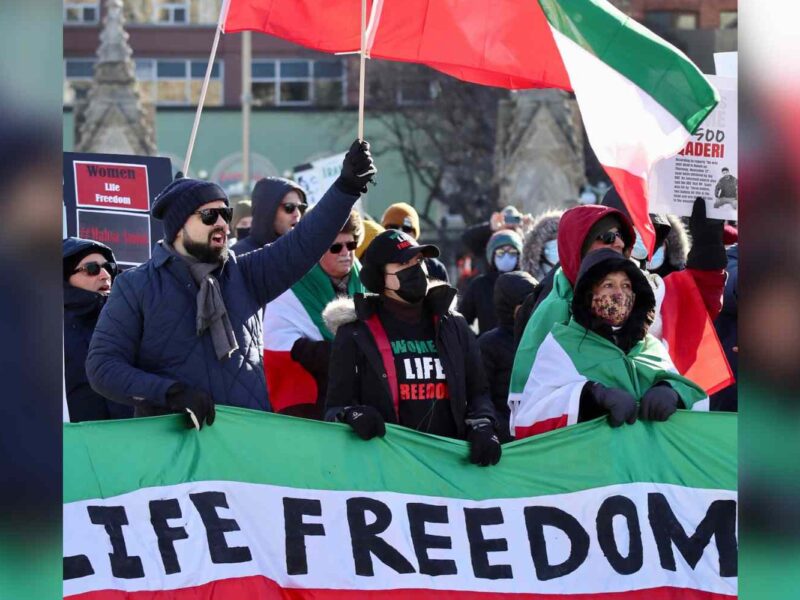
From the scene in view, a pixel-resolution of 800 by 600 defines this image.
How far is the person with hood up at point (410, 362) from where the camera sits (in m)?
5.05

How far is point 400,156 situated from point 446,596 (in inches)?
1939

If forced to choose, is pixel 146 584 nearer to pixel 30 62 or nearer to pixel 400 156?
pixel 30 62

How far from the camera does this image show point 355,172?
5008 mm

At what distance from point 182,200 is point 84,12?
61522mm

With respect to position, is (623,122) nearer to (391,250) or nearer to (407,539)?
(391,250)

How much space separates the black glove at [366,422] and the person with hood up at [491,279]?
4513 millimetres

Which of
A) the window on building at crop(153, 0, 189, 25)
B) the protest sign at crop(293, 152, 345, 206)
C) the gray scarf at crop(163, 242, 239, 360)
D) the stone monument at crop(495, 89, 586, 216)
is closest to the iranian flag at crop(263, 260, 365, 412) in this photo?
the gray scarf at crop(163, 242, 239, 360)

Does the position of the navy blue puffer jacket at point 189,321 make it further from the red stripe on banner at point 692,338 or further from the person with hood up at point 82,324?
the red stripe on banner at point 692,338

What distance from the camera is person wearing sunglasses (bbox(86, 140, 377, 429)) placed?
4.78 metres

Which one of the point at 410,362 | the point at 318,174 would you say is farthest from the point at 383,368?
the point at 318,174

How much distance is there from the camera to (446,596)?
4773 mm

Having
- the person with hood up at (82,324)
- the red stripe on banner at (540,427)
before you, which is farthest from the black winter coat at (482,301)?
the red stripe on banner at (540,427)

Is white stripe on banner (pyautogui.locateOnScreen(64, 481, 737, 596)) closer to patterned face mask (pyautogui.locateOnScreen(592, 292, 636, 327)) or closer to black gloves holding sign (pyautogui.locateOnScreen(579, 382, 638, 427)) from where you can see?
black gloves holding sign (pyautogui.locateOnScreen(579, 382, 638, 427))

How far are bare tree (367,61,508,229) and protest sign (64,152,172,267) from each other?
36.6 metres
